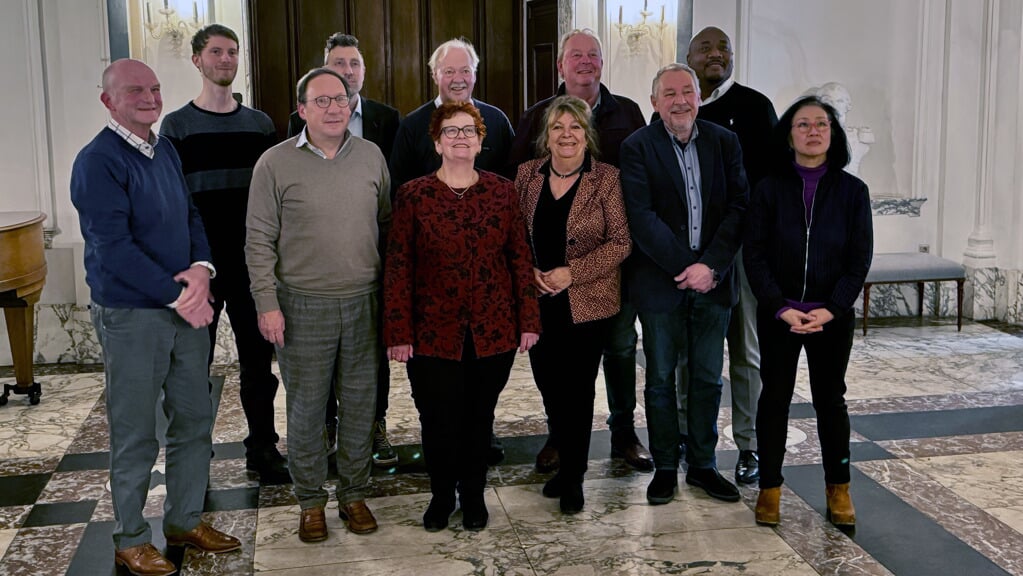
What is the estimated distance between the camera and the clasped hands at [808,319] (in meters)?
3.60

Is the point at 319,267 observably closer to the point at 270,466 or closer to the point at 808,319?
the point at 270,466

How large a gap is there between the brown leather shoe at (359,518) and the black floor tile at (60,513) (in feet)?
A: 3.41

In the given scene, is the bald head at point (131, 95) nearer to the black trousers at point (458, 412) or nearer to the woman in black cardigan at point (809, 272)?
the black trousers at point (458, 412)

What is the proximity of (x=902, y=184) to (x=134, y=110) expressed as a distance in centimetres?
633

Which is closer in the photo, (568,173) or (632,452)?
(568,173)

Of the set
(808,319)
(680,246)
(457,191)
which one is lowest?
(808,319)

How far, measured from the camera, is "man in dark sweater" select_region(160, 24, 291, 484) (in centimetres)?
390

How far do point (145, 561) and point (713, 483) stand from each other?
2103 millimetres

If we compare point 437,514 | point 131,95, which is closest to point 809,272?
point 437,514

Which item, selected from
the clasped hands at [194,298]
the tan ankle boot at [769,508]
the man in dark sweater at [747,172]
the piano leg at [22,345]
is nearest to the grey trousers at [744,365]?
the man in dark sweater at [747,172]

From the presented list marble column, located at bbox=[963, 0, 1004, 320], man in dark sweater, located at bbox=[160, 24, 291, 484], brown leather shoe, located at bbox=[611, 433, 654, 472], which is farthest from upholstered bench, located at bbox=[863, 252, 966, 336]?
man in dark sweater, located at bbox=[160, 24, 291, 484]

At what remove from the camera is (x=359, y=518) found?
373 centimetres

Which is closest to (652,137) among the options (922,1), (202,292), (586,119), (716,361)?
A: (586,119)

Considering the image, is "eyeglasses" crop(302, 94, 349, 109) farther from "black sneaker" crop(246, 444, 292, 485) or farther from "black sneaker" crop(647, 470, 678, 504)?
"black sneaker" crop(647, 470, 678, 504)
